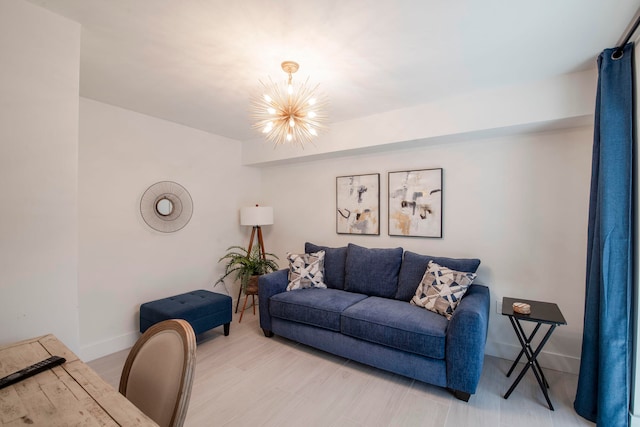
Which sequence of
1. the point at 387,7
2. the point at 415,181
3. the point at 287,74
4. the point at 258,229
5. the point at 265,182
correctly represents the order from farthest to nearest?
the point at 265,182 → the point at 258,229 → the point at 415,181 → the point at 287,74 → the point at 387,7

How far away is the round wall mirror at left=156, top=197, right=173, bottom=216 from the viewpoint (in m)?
3.22

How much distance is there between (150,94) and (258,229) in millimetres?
2112

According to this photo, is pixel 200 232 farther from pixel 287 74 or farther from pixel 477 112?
pixel 477 112

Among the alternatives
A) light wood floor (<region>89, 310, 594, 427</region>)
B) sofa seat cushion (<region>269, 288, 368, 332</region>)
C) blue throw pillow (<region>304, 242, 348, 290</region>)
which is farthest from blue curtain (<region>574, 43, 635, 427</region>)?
blue throw pillow (<region>304, 242, 348, 290</region>)

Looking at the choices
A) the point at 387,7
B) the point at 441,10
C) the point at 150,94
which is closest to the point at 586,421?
the point at 441,10

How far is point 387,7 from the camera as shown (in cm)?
149

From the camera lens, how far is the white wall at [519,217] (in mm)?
2426

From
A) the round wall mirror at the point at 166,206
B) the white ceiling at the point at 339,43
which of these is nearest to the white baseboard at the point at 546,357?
the white ceiling at the point at 339,43

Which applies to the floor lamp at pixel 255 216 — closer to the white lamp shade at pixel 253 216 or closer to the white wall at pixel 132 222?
the white lamp shade at pixel 253 216

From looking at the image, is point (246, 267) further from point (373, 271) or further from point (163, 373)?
point (163, 373)

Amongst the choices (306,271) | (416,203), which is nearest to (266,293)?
(306,271)

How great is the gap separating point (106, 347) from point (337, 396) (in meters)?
2.32

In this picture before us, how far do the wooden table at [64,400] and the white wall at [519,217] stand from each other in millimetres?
2863

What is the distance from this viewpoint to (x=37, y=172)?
147 cm
